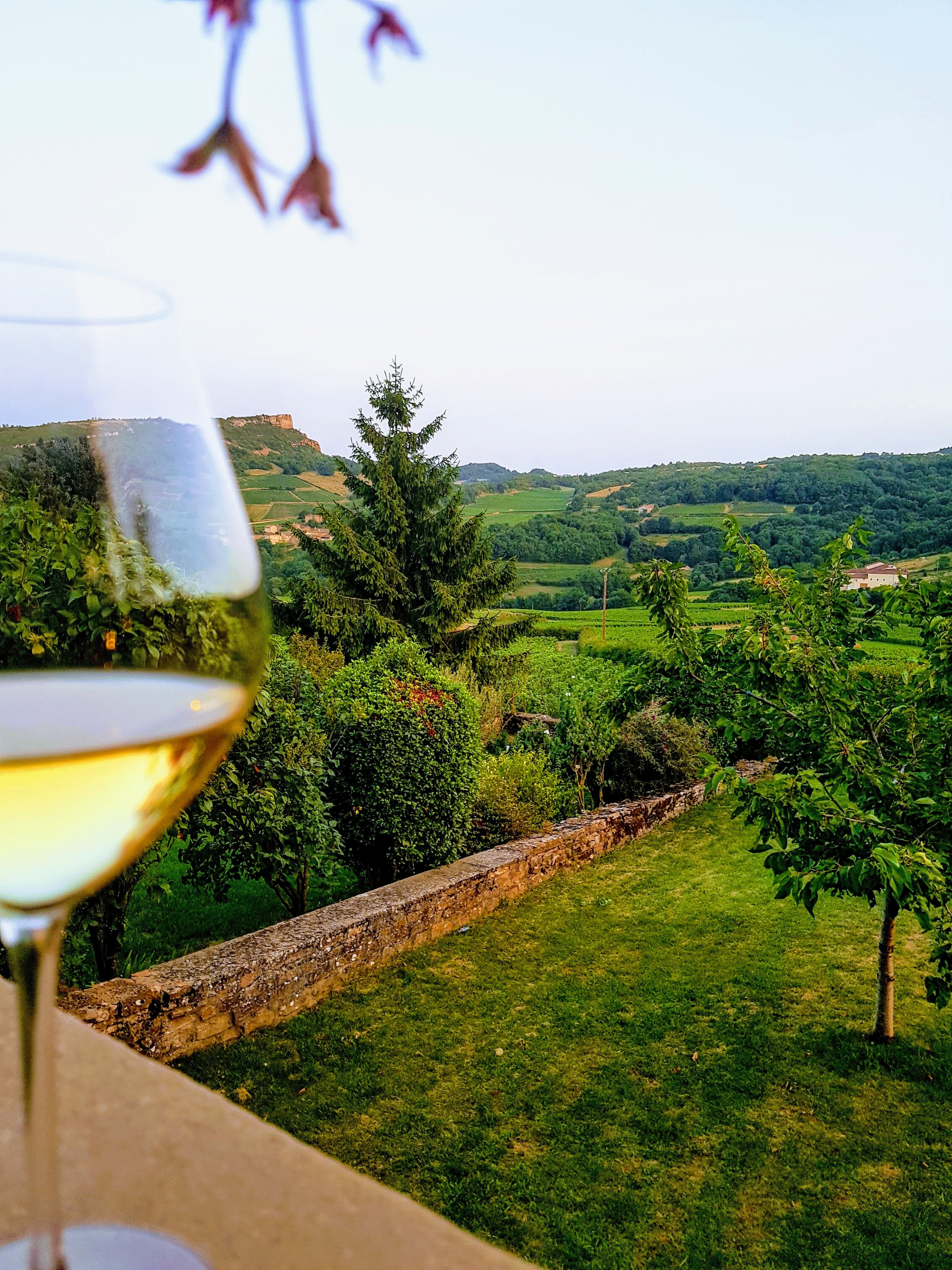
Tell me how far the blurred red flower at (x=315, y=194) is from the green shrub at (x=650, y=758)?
12532 mm

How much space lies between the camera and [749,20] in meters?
4.03

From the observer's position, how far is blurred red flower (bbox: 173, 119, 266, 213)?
1.77 feet

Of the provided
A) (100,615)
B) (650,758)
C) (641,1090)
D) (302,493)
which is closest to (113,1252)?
(100,615)

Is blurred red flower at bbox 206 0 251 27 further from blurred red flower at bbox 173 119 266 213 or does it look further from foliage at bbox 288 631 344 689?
foliage at bbox 288 631 344 689

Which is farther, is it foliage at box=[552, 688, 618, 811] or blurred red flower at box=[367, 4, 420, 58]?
foliage at box=[552, 688, 618, 811]

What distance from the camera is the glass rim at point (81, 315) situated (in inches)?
18.6

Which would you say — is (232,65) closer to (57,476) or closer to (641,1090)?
(57,476)

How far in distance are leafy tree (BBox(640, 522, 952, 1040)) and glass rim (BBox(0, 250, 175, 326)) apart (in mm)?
4173

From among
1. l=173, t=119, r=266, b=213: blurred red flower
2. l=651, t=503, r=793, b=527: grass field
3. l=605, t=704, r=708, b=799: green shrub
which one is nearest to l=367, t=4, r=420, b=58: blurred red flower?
l=173, t=119, r=266, b=213: blurred red flower

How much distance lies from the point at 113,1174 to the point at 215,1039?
640 cm

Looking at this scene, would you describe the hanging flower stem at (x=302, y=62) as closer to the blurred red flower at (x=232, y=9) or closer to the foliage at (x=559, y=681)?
the blurred red flower at (x=232, y=9)

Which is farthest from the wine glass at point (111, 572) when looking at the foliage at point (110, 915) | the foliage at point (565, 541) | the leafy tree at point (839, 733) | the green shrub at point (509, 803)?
the foliage at point (565, 541)

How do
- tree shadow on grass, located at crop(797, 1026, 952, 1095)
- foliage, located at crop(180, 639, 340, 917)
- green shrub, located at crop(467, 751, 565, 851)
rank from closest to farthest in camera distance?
tree shadow on grass, located at crop(797, 1026, 952, 1095) → foliage, located at crop(180, 639, 340, 917) → green shrub, located at crop(467, 751, 565, 851)

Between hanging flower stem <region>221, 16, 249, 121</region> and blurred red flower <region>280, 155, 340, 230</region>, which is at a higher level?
hanging flower stem <region>221, 16, 249, 121</region>
